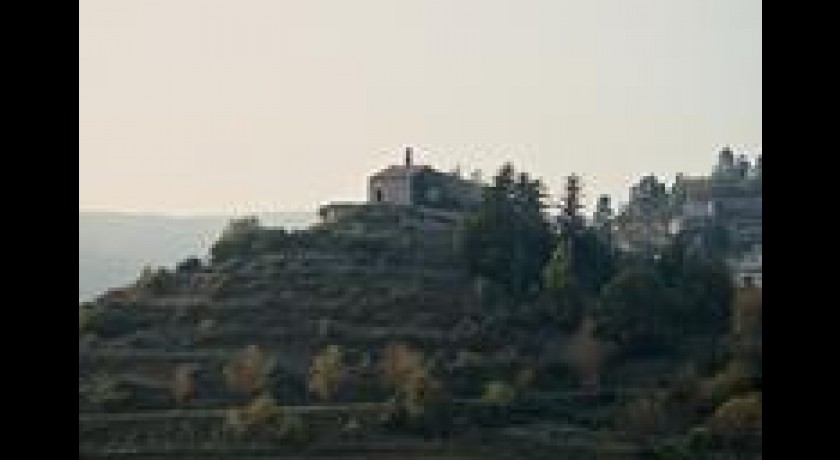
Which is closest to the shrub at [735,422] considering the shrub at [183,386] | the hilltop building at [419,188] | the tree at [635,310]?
the tree at [635,310]

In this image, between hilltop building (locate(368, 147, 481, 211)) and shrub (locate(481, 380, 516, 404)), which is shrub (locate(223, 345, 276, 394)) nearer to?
shrub (locate(481, 380, 516, 404))

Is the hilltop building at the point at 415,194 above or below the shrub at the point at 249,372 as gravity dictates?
above

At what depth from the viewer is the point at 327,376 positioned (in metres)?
66.4

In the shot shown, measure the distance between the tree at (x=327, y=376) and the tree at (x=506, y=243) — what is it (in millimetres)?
19545

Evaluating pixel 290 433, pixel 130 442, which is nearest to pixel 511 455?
pixel 290 433

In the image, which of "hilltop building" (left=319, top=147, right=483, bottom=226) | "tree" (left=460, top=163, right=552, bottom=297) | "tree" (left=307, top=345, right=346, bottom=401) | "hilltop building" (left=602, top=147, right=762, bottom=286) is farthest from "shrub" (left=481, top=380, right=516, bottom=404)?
"hilltop building" (left=602, top=147, right=762, bottom=286)

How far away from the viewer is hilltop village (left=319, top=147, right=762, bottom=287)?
103 m

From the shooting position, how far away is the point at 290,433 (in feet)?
195

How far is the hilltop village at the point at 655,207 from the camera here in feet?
339

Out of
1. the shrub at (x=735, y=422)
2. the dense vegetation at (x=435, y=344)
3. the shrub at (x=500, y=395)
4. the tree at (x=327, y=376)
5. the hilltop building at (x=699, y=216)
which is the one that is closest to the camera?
the shrub at (x=735, y=422)

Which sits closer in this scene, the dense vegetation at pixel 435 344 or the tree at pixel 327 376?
the dense vegetation at pixel 435 344

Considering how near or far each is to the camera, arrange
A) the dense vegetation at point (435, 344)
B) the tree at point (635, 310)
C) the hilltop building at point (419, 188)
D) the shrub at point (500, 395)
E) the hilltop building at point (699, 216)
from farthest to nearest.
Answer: the hilltop building at point (699, 216) < the hilltop building at point (419, 188) < the tree at point (635, 310) < the shrub at point (500, 395) < the dense vegetation at point (435, 344)

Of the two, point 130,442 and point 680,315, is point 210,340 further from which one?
point 680,315

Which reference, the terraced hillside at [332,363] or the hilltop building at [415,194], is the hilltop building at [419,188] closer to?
the hilltop building at [415,194]
